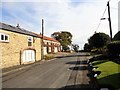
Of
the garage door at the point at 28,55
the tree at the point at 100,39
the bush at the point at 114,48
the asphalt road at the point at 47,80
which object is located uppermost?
the tree at the point at 100,39

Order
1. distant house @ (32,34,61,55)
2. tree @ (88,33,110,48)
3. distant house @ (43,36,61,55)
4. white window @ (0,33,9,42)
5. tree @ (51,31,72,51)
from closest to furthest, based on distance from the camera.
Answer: white window @ (0,33,9,42) → tree @ (88,33,110,48) → distant house @ (32,34,61,55) → distant house @ (43,36,61,55) → tree @ (51,31,72,51)

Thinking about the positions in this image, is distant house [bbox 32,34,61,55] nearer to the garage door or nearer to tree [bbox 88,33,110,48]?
tree [bbox 88,33,110,48]

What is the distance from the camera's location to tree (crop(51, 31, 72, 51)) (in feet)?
329

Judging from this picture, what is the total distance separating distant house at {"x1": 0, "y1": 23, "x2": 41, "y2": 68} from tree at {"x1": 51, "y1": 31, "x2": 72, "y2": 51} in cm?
6455

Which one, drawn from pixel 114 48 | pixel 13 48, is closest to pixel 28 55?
pixel 13 48

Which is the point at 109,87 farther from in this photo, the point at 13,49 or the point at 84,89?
the point at 13,49

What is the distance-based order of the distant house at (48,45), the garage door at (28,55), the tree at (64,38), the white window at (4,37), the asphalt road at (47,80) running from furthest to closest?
the tree at (64,38) → the distant house at (48,45) → the garage door at (28,55) → the white window at (4,37) → the asphalt road at (47,80)

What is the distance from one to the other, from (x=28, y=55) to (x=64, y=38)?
7063cm

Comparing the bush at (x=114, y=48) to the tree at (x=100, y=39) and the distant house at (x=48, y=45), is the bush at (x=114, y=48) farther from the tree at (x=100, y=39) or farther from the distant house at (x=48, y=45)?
the distant house at (x=48, y=45)

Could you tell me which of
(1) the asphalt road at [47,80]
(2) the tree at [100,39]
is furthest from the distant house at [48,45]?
(1) the asphalt road at [47,80]

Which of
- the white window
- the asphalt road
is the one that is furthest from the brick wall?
the asphalt road

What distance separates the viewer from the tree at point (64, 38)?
100312 millimetres

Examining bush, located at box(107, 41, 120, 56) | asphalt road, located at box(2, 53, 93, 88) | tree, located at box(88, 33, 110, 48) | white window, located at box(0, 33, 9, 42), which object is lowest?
asphalt road, located at box(2, 53, 93, 88)

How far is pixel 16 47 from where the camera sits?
27.2 m
